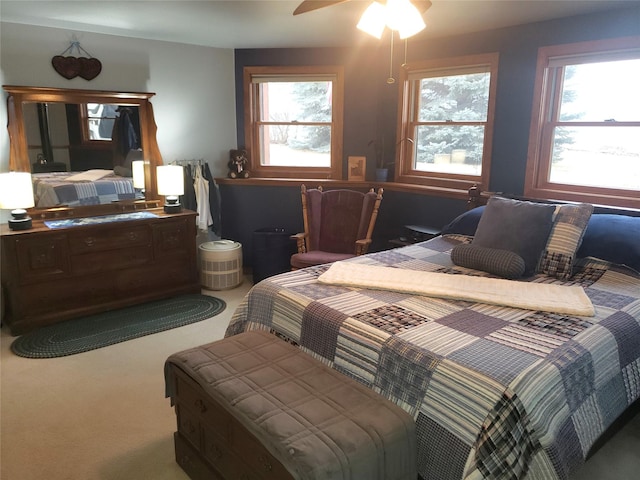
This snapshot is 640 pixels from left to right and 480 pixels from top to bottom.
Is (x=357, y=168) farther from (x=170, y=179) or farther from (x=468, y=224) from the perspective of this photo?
(x=170, y=179)

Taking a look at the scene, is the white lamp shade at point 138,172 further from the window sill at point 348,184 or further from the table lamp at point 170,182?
the window sill at point 348,184

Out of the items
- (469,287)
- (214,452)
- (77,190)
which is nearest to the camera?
(214,452)

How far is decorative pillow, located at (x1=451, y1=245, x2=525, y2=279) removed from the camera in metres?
2.57

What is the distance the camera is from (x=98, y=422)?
8.03 ft

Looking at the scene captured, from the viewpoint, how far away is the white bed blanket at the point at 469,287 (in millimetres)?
2154

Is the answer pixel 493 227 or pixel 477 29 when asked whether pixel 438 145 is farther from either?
pixel 493 227

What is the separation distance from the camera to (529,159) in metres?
3.59

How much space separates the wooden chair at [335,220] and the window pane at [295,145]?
2.38ft

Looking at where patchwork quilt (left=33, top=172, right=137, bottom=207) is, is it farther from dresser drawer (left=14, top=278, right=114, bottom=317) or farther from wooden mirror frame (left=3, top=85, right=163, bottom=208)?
dresser drawer (left=14, top=278, right=114, bottom=317)

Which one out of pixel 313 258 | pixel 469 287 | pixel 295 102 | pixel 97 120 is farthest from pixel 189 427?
pixel 295 102

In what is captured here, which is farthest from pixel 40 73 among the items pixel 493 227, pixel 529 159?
pixel 529 159

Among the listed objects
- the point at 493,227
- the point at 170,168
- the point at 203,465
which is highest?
the point at 170,168

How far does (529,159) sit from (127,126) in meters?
3.24

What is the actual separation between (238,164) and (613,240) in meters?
3.26
